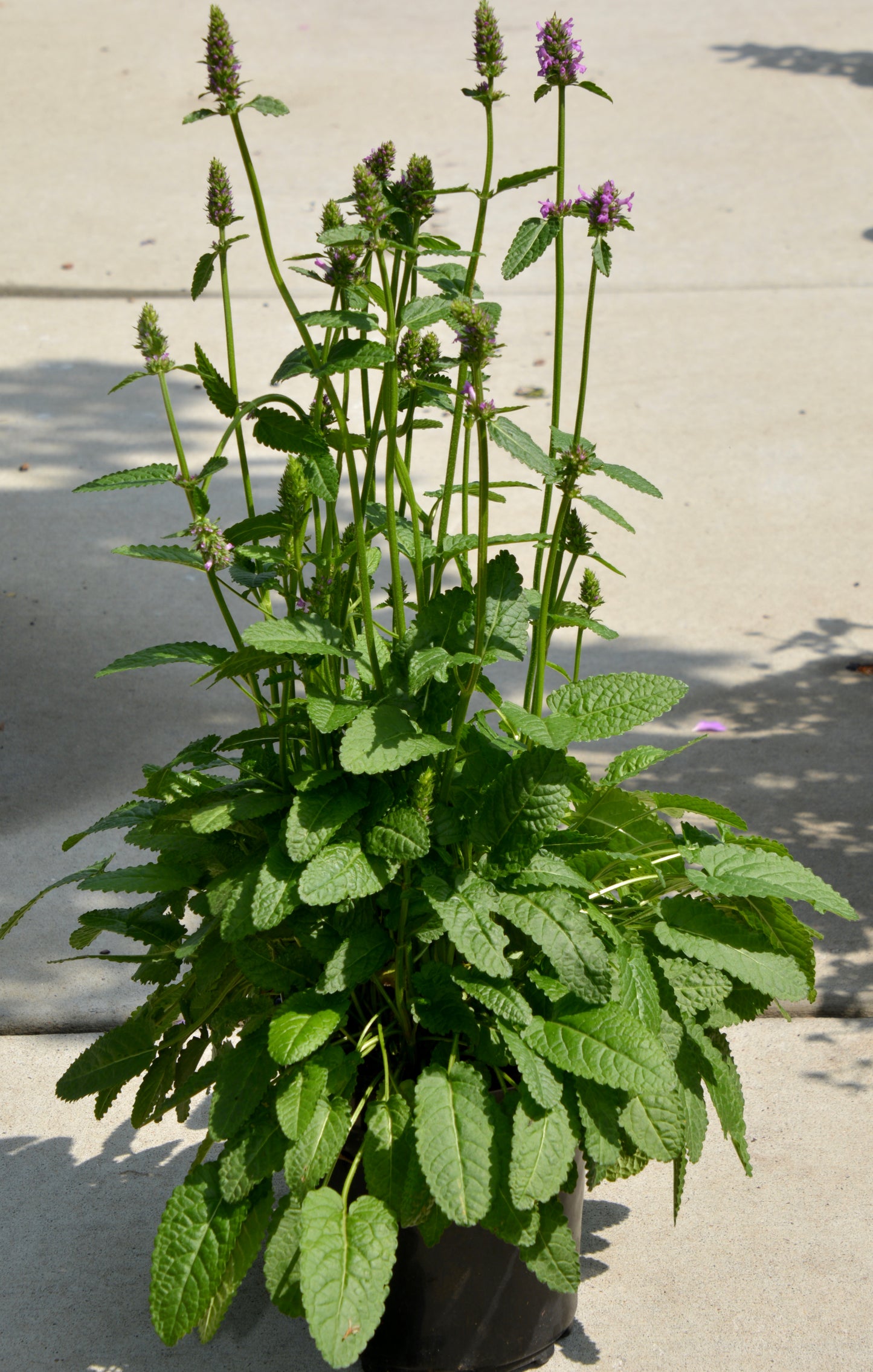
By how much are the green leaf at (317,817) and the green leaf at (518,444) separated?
1.67ft

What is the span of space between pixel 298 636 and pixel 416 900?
→ 0.41m

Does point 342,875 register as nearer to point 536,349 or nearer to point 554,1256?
point 554,1256

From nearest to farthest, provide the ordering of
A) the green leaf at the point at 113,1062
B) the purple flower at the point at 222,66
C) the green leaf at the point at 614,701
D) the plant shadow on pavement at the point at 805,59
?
the purple flower at the point at 222,66
the green leaf at the point at 614,701
the green leaf at the point at 113,1062
the plant shadow on pavement at the point at 805,59

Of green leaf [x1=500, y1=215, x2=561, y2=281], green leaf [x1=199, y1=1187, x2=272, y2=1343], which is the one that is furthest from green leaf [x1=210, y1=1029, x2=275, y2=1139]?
green leaf [x1=500, y1=215, x2=561, y2=281]

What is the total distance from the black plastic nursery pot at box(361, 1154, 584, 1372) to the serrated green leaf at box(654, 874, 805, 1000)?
0.37m

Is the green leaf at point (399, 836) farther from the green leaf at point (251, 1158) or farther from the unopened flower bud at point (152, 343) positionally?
the unopened flower bud at point (152, 343)

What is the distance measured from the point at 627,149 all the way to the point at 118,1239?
7.42 meters

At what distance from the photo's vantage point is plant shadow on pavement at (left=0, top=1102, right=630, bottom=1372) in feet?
6.91

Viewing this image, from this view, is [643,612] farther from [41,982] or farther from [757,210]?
[757,210]

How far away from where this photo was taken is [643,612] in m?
4.47

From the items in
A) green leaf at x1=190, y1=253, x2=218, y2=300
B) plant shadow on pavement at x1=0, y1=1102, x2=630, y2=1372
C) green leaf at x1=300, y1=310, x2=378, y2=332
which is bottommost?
plant shadow on pavement at x1=0, y1=1102, x2=630, y2=1372

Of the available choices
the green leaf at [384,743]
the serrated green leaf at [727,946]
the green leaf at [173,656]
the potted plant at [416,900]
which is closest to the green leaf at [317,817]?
the potted plant at [416,900]

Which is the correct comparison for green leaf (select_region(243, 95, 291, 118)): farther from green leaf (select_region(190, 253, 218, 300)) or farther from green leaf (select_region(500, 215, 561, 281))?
green leaf (select_region(500, 215, 561, 281))

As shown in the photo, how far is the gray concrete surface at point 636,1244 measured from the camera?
6.91 ft
